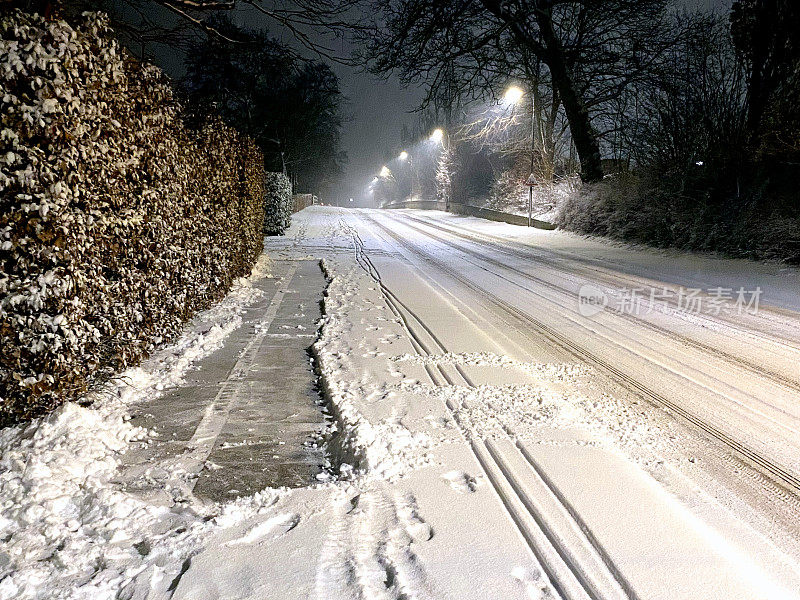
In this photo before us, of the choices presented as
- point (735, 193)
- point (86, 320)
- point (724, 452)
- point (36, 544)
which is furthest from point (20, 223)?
point (735, 193)

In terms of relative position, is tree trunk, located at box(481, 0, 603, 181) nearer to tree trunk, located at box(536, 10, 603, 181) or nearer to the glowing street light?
tree trunk, located at box(536, 10, 603, 181)

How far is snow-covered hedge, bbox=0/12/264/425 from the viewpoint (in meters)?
3.25

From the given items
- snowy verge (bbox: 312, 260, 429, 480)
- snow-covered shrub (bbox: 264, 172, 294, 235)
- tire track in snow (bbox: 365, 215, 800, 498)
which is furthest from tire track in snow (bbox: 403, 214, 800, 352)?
snow-covered shrub (bbox: 264, 172, 294, 235)

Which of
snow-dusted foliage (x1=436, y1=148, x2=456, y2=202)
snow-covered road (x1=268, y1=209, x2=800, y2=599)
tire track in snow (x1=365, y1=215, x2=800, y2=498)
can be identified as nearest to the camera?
snow-covered road (x1=268, y1=209, x2=800, y2=599)

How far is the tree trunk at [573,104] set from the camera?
61.8 ft

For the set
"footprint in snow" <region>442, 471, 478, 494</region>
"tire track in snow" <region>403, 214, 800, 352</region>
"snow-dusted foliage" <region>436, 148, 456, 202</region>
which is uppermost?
"snow-dusted foliage" <region>436, 148, 456, 202</region>

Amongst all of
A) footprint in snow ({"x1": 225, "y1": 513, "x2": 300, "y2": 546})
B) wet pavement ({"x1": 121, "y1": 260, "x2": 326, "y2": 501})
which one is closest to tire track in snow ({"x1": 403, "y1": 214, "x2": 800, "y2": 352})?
wet pavement ({"x1": 121, "y1": 260, "x2": 326, "y2": 501})

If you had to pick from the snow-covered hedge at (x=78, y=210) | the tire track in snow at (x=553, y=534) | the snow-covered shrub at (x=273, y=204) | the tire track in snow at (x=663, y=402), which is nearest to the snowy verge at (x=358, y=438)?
the tire track in snow at (x=553, y=534)

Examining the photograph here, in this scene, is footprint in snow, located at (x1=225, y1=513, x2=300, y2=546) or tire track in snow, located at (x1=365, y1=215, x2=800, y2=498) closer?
footprint in snow, located at (x1=225, y1=513, x2=300, y2=546)

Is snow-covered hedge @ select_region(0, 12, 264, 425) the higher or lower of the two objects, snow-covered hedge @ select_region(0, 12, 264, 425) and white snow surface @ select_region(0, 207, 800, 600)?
the higher

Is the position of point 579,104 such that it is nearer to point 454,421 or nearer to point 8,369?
point 454,421

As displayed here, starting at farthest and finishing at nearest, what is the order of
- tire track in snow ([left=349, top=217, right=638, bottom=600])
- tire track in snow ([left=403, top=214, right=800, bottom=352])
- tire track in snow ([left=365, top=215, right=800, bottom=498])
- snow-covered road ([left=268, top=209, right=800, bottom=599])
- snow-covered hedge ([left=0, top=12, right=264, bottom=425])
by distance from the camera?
tire track in snow ([left=403, top=214, right=800, bottom=352])
snow-covered hedge ([left=0, top=12, right=264, bottom=425])
tire track in snow ([left=365, top=215, right=800, bottom=498])
snow-covered road ([left=268, top=209, right=800, bottom=599])
tire track in snow ([left=349, top=217, right=638, bottom=600])

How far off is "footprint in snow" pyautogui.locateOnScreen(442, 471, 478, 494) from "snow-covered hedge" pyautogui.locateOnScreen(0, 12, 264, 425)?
2655mm

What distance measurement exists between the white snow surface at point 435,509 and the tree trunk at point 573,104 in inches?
648
